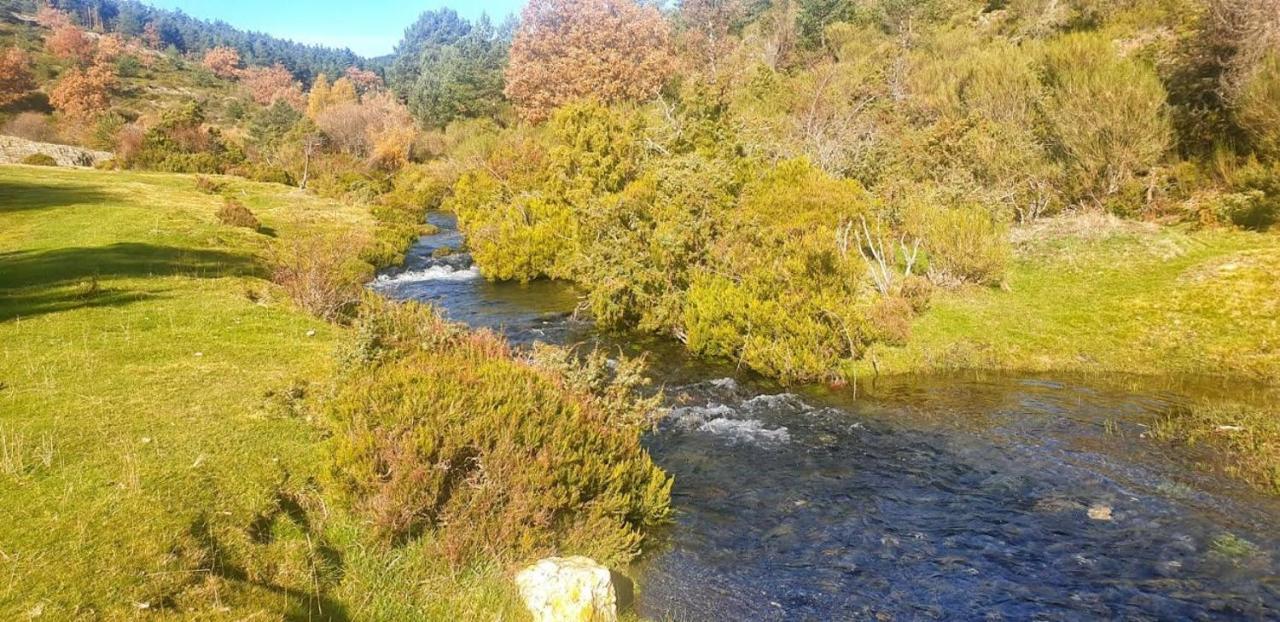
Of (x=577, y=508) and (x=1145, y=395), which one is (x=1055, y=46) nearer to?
(x=1145, y=395)

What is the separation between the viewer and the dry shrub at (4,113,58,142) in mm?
62656

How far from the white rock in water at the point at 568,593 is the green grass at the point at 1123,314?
11.3 metres

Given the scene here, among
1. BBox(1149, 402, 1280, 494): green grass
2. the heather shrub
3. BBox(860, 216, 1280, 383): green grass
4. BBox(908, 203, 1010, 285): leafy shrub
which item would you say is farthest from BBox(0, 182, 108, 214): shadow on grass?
BBox(1149, 402, 1280, 494): green grass

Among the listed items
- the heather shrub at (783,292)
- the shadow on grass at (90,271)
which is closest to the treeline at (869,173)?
the heather shrub at (783,292)

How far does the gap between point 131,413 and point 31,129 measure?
77295 mm

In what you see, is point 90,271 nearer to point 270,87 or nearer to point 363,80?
point 270,87

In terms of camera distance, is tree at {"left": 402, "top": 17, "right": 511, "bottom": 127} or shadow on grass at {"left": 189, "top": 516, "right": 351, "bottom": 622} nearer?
shadow on grass at {"left": 189, "top": 516, "right": 351, "bottom": 622}

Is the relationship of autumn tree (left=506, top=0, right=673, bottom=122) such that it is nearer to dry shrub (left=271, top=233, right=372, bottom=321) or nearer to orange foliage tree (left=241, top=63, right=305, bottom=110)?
dry shrub (left=271, top=233, right=372, bottom=321)

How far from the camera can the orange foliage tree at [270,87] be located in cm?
12331

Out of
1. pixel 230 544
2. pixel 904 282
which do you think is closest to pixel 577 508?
pixel 230 544

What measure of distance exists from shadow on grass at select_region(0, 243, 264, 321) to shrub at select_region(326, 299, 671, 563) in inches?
382

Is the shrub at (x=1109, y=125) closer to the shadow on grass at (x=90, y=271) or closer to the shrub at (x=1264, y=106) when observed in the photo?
the shrub at (x=1264, y=106)

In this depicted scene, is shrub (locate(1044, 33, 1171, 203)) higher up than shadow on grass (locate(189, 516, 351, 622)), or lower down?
higher up

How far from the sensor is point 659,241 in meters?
19.2
